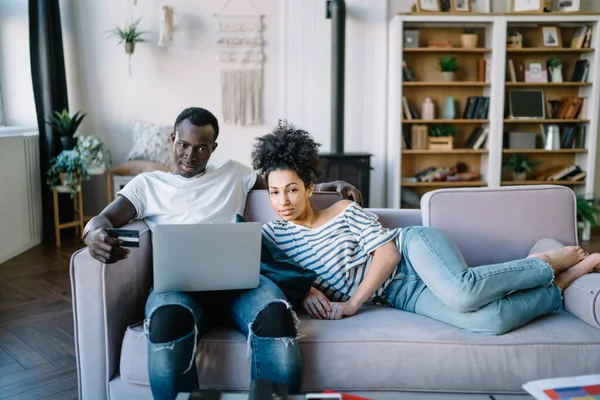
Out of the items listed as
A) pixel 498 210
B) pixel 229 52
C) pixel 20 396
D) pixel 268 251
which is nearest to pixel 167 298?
pixel 268 251

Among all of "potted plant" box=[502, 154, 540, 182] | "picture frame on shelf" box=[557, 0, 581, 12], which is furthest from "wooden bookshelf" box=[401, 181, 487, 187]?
"picture frame on shelf" box=[557, 0, 581, 12]

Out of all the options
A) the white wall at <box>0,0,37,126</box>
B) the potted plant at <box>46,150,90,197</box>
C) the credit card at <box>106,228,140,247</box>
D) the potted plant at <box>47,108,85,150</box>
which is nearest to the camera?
the credit card at <box>106,228,140,247</box>

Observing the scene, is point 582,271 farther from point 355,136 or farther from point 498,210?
point 355,136

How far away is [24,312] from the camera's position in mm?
3043

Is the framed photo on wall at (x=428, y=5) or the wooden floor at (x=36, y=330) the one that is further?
the framed photo on wall at (x=428, y=5)

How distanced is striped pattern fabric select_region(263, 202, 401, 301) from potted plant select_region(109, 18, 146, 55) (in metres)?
3.85

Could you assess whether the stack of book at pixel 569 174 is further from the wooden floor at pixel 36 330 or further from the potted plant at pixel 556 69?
the wooden floor at pixel 36 330

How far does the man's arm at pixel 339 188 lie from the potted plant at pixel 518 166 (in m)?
3.46

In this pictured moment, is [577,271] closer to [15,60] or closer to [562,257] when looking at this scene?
[562,257]

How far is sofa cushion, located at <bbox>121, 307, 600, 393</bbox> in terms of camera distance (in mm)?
1644

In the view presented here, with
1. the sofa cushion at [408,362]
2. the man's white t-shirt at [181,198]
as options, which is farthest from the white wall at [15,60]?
the sofa cushion at [408,362]

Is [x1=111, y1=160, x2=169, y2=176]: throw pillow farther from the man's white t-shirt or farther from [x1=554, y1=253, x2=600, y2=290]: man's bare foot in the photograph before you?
[x1=554, y1=253, x2=600, y2=290]: man's bare foot

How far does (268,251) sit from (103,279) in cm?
55

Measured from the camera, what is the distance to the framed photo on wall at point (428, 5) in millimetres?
5088
